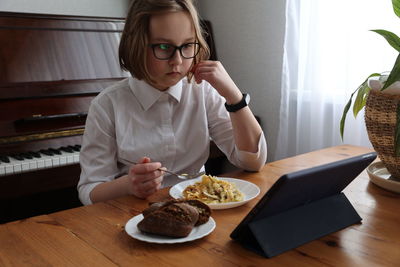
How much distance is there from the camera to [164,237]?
0.87 meters

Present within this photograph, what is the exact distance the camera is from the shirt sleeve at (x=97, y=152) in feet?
4.45

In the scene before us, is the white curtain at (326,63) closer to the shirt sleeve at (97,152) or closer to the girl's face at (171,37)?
the girl's face at (171,37)

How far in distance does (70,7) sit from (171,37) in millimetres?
1830

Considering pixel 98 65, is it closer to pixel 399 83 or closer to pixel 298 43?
pixel 298 43

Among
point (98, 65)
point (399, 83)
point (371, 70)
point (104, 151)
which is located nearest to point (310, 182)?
point (399, 83)

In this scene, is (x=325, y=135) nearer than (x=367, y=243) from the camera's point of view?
No

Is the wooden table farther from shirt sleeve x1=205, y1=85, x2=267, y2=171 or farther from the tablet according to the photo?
shirt sleeve x1=205, y1=85, x2=267, y2=171

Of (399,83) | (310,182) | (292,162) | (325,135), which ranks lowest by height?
(325,135)

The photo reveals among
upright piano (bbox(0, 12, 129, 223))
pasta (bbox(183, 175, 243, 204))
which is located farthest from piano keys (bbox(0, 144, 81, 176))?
pasta (bbox(183, 175, 243, 204))

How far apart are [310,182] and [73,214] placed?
56 centimetres

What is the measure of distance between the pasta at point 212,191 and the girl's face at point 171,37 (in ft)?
1.18

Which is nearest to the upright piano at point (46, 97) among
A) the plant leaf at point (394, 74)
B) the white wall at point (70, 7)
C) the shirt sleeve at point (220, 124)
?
the white wall at point (70, 7)

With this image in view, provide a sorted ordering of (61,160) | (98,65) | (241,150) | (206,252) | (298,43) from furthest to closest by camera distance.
→ (298,43) → (98,65) → (61,160) → (241,150) → (206,252)

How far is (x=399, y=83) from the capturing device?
1144 millimetres
